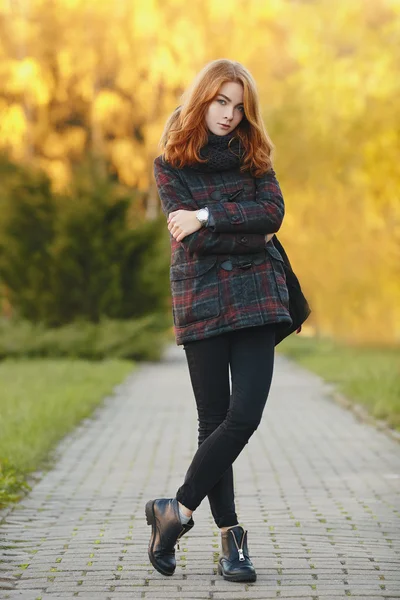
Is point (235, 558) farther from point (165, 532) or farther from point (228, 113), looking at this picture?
point (228, 113)

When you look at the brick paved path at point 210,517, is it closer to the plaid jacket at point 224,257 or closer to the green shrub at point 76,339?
the plaid jacket at point 224,257

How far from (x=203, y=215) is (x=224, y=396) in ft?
2.25

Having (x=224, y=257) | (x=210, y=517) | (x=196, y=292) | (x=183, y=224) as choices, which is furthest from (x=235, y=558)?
(x=210, y=517)

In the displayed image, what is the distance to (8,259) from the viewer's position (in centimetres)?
2147

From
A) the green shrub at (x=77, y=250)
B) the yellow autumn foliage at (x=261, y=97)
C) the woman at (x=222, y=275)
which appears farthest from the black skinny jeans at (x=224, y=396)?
the yellow autumn foliage at (x=261, y=97)

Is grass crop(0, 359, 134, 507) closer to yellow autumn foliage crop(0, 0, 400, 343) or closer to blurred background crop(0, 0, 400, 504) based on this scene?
blurred background crop(0, 0, 400, 504)

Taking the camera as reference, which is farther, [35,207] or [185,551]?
[35,207]

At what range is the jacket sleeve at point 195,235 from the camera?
4.11 m

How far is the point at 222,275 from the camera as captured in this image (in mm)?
4145

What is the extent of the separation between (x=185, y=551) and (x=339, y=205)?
25.0 m

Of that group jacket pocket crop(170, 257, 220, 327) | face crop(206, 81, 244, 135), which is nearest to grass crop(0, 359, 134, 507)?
jacket pocket crop(170, 257, 220, 327)

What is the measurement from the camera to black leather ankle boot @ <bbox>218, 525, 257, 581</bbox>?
4.19 m

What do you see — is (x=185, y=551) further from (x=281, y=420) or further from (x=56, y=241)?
(x=56, y=241)

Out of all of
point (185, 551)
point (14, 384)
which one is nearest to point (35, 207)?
point (14, 384)
